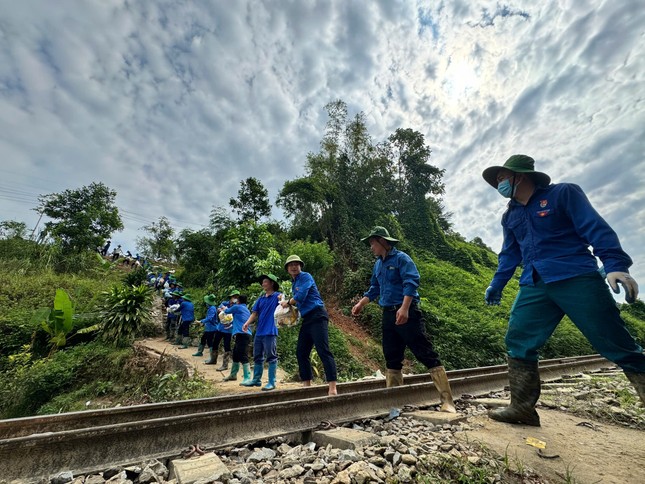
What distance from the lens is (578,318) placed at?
7.75 ft

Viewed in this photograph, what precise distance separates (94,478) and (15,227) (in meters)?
39.5

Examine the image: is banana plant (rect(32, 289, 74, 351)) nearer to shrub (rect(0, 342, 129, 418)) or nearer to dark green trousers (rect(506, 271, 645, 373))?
shrub (rect(0, 342, 129, 418))

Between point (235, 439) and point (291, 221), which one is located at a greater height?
point (291, 221)

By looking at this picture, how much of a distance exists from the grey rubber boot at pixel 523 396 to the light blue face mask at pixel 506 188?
1499 mm

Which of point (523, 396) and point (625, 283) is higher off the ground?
point (625, 283)

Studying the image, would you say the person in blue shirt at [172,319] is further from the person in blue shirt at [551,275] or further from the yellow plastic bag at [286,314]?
the person in blue shirt at [551,275]

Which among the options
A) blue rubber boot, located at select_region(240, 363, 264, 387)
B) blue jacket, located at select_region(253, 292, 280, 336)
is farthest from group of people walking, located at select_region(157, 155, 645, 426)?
blue rubber boot, located at select_region(240, 363, 264, 387)

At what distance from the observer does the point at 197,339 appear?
38.0 ft

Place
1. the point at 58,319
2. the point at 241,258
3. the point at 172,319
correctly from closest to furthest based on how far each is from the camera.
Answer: the point at 58,319, the point at 172,319, the point at 241,258

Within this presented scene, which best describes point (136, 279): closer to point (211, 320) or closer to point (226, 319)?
point (211, 320)

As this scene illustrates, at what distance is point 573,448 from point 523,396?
0.51 m

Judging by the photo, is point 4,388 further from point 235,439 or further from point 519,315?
point 519,315

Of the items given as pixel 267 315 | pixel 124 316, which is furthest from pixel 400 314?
pixel 124 316

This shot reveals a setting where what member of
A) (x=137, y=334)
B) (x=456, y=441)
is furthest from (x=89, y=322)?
(x=456, y=441)
